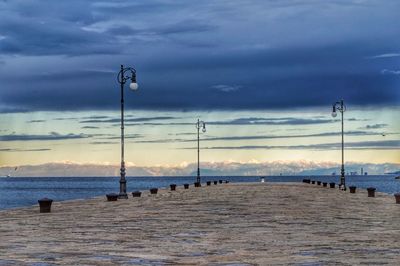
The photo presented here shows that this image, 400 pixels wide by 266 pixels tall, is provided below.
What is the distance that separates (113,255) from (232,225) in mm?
9070

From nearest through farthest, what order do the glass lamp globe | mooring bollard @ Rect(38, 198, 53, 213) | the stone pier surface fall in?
the stone pier surface, mooring bollard @ Rect(38, 198, 53, 213), the glass lamp globe

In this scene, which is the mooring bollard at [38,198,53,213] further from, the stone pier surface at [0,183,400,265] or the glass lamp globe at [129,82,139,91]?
the glass lamp globe at [129,82,139,91]

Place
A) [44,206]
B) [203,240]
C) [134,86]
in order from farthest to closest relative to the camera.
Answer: [134,86]
[44,206]
[203,240]

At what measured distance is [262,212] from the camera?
31328 mm

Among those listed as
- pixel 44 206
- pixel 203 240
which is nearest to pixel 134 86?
pixel 44 206

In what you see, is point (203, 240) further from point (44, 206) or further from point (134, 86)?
point (134, 86)

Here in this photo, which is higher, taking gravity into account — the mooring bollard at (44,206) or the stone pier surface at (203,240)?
the mooring bollard at (44,206)

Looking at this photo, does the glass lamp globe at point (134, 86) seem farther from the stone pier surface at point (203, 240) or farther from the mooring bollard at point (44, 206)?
the stone pier surface at point (203, 240)

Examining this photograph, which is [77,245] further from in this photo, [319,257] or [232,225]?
[232,225]

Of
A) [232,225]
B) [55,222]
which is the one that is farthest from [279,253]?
[55,222]

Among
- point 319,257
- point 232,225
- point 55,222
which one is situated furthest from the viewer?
point 55,222

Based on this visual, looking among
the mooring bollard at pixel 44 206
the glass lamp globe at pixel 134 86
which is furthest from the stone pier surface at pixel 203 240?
the glass lamp globe at pixel 134 86

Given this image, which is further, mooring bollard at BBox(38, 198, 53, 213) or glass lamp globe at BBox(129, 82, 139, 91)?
glass lamp globe at BBox(129, 82, 139, 91)

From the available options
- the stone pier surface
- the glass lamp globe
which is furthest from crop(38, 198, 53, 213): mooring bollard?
the glass lamp globe
